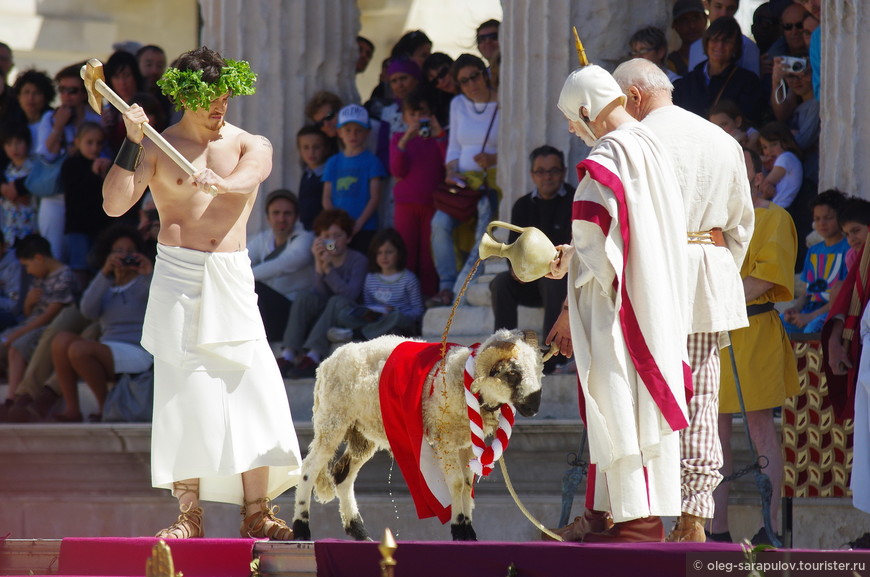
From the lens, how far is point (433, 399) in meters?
7.23

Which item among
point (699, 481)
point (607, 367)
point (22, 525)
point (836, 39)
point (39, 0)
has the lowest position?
point (22, 525)

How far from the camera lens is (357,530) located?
7516 mm

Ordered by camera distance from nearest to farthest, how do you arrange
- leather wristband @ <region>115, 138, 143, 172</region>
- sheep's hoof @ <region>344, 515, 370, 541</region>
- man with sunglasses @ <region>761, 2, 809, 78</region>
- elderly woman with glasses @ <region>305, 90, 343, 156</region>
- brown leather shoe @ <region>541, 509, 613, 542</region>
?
1. brown leather shoe @ <region>541, 509, 613, 542</region>
2. leather wristband @ <region>115, 138, 143, 172</region>
3. sheep's hoof @ <region>344, 515, 370, 541</region>
4. man with sunglasses @ <region>761, 2, 809, 78</region>
5. elderly woman with glasses @ <region>305, 90, 343, 156</region>

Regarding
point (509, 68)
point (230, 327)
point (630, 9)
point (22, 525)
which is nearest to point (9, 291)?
point (22, 525)

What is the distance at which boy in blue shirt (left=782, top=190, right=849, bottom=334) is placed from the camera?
9.51 m

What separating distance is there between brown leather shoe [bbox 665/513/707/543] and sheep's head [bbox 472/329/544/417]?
→ 0.78 m

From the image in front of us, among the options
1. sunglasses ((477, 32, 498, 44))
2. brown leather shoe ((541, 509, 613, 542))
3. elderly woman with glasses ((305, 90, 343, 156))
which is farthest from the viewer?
sunglasses ((477, 32, 498, 44))

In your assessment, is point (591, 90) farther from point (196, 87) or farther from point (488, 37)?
point (488, 37)

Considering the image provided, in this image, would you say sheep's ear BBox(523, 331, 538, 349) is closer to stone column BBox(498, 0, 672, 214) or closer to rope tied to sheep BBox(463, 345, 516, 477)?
rope tied to sheep BBox(463, 345, 516, 477)

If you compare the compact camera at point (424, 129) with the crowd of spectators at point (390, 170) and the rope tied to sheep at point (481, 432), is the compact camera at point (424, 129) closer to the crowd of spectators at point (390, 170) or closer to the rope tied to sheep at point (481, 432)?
the crowd of spectators at point (390, 170)

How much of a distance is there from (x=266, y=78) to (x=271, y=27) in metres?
0.41

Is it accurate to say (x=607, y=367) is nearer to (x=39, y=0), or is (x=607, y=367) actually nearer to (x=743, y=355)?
(x=743, y=355)

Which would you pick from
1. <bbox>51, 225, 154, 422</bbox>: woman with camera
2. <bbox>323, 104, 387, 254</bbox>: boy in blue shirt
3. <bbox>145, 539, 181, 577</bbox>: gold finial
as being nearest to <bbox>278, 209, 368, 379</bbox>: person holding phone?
<bbox>323, 104, 387, 254</bbox>: boy in blue shirt

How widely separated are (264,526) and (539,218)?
397cm
